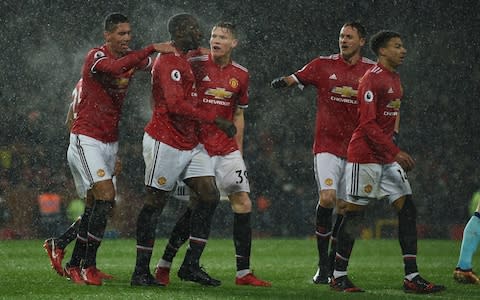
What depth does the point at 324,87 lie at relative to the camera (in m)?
9.95

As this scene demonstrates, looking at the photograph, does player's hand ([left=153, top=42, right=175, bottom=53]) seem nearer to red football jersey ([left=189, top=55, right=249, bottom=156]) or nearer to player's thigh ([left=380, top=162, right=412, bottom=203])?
red football jersey ([left=189, top=55, right=249, bottom=156])

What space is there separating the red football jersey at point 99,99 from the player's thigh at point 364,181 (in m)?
1.95

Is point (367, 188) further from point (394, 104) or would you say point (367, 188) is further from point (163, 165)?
point (163, 165)

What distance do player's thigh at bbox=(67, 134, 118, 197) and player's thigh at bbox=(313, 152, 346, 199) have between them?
1.85 m

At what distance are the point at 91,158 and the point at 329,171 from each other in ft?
7.16

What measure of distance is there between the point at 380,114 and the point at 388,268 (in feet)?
10.7

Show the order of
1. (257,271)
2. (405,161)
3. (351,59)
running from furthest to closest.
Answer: (257,271) < (351,59) < (405,161)

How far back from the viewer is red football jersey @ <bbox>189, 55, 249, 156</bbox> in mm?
9570

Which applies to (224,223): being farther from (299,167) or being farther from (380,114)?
(380,114)

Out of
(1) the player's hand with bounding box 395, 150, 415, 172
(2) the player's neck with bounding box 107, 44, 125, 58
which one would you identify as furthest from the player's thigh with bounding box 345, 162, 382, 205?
(2) the player's neck with bounding box 107, 44, 125, 58

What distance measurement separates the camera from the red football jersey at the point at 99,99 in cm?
905

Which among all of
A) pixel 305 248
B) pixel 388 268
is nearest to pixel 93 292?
pixel 388 268

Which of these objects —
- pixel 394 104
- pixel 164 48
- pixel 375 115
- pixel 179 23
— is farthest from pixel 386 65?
pixel 164 48

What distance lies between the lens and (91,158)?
9.07 metres
